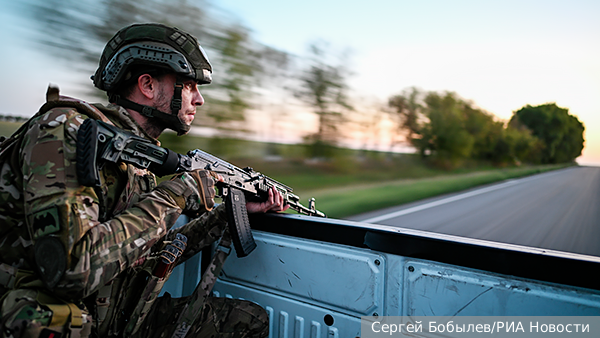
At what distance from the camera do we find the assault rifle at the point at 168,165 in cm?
125

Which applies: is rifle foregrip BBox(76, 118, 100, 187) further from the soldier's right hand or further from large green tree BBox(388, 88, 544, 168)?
large green tree BBox(388, 88, 544, 168)

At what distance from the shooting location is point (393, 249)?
1.56m

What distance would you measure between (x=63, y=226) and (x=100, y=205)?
0.28m

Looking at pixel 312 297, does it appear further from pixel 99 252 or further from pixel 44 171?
pixel 44 171

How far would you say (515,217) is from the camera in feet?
24.4

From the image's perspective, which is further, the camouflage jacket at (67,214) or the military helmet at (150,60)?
the military helmet at (150,60)

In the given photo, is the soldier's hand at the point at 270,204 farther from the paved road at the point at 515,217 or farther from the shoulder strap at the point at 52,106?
the paved road at the point at 515,217

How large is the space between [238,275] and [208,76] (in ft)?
3.39

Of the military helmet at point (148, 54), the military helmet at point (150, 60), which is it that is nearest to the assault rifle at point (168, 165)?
the military helmet at point (150, 60)

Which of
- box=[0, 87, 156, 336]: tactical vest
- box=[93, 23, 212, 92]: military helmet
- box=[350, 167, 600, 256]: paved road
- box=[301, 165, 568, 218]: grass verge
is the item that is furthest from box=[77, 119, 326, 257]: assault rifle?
box=[350, 167, 600, 256]: paved road

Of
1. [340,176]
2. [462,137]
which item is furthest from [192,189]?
[462,137]

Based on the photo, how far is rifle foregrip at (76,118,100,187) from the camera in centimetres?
122

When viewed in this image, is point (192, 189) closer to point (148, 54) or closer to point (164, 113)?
point (164, 113)

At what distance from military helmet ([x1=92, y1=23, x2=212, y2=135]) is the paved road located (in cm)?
491
